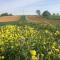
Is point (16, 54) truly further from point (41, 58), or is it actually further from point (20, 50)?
point (41, 58)

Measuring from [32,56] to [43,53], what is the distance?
52 centimetres

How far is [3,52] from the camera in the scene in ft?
15.3

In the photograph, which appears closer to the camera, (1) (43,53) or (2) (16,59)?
(2) (16,59)

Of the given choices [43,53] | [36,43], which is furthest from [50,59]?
[36,43]

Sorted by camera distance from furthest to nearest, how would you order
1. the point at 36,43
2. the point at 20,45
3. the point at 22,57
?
the point at 36,43 < the point at 20,45 < the point at 22,57

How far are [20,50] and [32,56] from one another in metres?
0.24

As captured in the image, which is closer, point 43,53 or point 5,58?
point 5,58

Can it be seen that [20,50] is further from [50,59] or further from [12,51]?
[50,59]

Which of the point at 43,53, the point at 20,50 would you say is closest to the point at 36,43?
the point at 43,53

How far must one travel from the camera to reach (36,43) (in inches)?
204

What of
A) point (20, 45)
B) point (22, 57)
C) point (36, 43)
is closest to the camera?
point (22, 57)

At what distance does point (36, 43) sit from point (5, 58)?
2.93 ft

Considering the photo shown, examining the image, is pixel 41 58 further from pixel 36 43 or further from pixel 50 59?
pixel 36 43

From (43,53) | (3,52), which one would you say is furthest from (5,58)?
(43,53)
